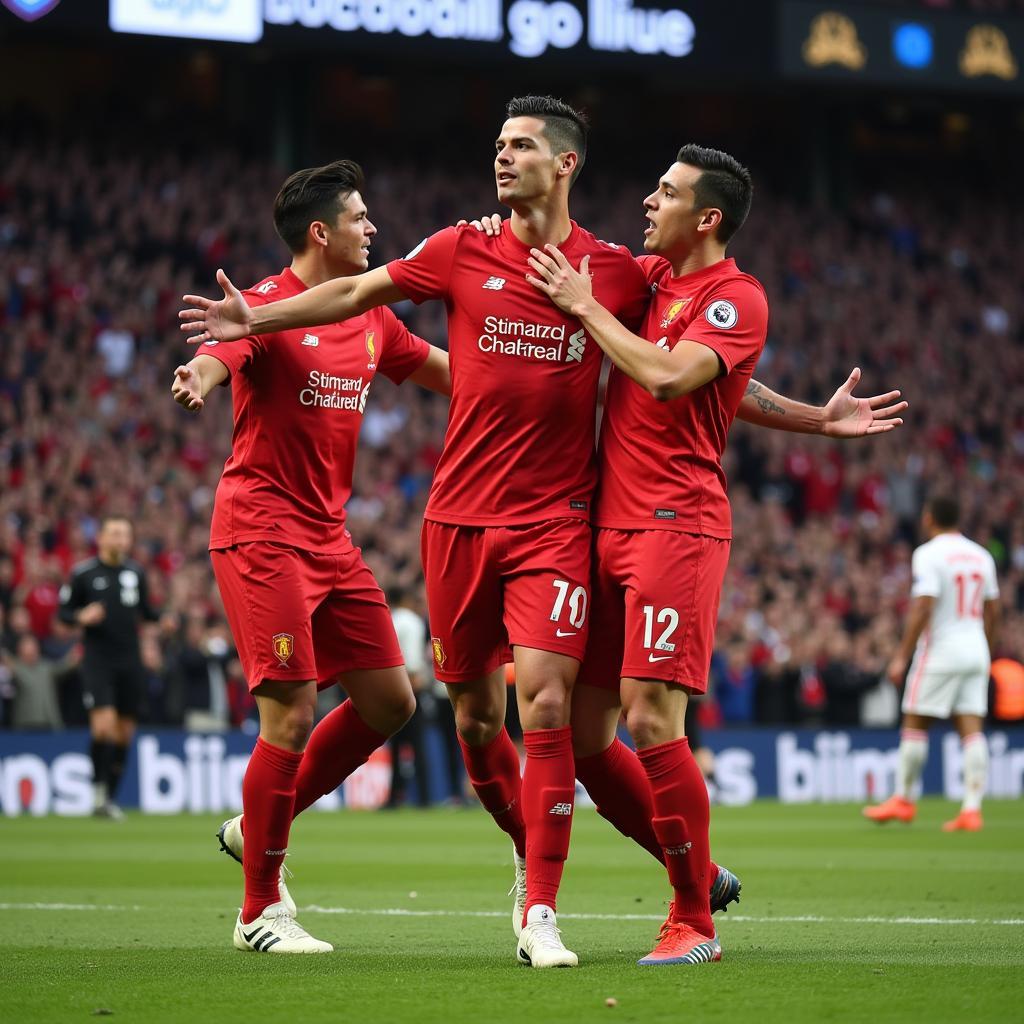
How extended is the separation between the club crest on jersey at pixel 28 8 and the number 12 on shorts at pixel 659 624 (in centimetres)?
1816

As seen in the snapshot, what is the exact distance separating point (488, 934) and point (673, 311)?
2.48 meters

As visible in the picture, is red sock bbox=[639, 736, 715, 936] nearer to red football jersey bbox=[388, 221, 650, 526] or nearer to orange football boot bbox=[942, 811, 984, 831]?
red football jersey bbox=[388, 221, 650, 526]

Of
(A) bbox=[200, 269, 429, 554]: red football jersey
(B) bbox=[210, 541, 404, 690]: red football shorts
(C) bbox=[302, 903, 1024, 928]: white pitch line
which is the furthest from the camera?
(C) bbox=[302, 903, 1024, 928]: white pitch line

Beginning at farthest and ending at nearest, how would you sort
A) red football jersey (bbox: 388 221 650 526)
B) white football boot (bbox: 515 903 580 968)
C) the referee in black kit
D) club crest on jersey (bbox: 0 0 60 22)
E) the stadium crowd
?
club crest on jersey (bbox: 0 0 60 22)
the stadium crowd
the referee in black kit
red football jersey (bbox: 388 221 650 526)
white football boot (bbox: 515 903 580 968)

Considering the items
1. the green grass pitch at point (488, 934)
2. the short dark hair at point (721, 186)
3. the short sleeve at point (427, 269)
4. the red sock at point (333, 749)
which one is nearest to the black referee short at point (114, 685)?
the green grass pitch at point (488, 934)

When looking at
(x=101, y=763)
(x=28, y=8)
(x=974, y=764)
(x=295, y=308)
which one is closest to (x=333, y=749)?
(x=295, y=308)

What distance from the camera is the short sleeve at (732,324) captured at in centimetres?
628

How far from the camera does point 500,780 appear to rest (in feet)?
23.1

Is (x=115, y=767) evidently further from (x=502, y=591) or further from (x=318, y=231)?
(x=502, y=591)

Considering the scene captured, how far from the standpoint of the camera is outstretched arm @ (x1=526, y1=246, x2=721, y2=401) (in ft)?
20.1

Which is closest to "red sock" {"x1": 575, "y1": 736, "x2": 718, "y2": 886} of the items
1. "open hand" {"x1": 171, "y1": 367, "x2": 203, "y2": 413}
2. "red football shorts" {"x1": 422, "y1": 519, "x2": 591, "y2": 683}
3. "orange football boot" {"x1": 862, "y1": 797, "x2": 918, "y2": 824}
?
"red football shorts" {"x1": 422, "y1": 519, "x2": 591, "y2": 683}

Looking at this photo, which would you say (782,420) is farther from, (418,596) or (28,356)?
(28,356)

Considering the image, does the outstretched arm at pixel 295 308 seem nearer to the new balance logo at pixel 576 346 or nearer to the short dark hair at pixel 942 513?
the new balance logo at pixel 576 346

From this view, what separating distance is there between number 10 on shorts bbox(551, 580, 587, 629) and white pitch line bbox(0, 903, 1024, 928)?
2001mm
